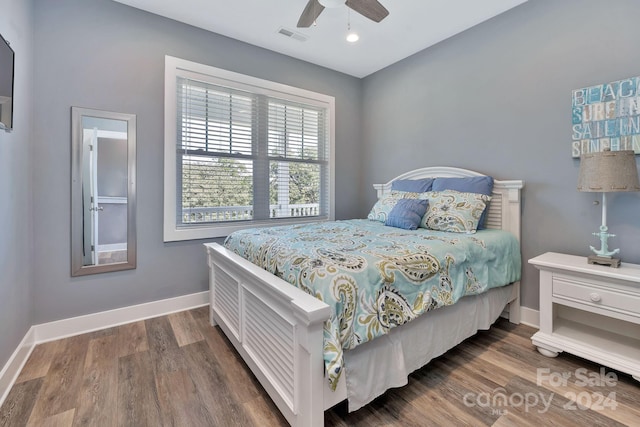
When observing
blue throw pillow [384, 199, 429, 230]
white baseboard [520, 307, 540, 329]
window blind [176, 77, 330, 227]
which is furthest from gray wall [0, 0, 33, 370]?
white baseboard [520, 307, 540, 329]

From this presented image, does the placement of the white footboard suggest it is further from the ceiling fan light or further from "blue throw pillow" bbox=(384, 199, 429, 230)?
the ceiling fan light

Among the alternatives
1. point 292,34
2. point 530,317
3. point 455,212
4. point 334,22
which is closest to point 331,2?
point 334,22

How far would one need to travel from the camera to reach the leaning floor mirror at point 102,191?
238 cm

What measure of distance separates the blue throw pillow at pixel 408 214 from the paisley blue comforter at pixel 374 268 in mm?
141

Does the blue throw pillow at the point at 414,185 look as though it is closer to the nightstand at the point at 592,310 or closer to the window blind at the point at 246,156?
the window blind at the point at 246,156

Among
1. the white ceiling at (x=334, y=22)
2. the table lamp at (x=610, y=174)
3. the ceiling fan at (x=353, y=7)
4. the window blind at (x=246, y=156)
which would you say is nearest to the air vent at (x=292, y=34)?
the white ceiling at (x=334, y=22)

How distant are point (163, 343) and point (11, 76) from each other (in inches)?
77.4

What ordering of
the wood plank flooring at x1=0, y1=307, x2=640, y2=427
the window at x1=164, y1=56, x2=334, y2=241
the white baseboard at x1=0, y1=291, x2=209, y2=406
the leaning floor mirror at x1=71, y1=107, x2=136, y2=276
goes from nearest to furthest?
the wood plank flooring at x1=0, y1=307, x2=640, y2=427 < the white baseboard at x1=0, y1=291, x2=209, y2=406 < the leaning floor mirror at x1=71, y1=107, x2=136, y2=276 < the window at x1=164, y1=56, x2=334, y2=241

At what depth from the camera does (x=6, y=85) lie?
5.32 ft

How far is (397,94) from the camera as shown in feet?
12.1

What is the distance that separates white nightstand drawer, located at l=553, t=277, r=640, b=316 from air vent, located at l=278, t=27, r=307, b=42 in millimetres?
3138

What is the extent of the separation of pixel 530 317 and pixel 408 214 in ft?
4.48

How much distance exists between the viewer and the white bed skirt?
1.37 metres

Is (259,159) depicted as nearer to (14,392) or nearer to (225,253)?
(225,253)
